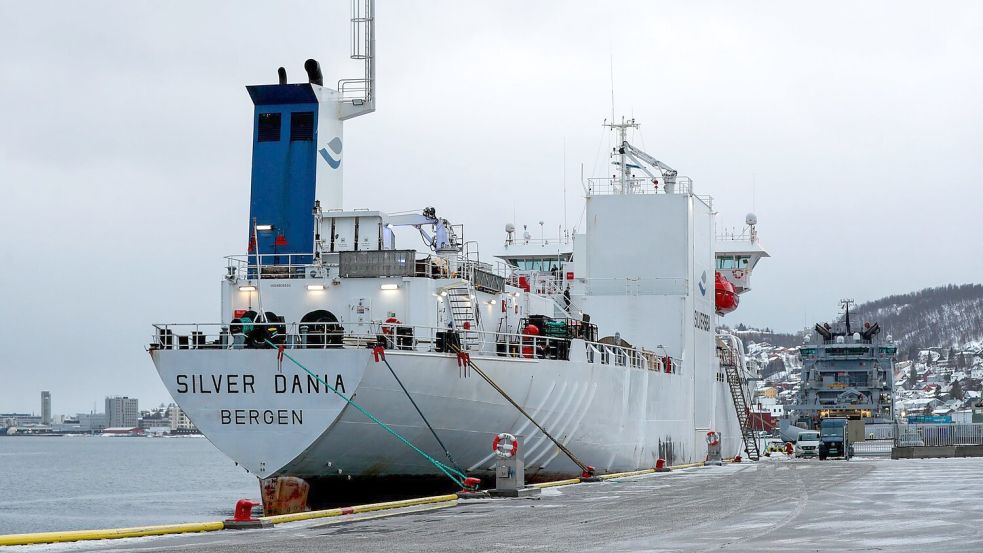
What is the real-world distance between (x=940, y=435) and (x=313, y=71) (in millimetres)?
34549

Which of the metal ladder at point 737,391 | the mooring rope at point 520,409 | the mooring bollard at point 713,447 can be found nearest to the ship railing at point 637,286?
the mooring bollard at point 713,447

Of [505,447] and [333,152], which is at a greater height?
[333,152]

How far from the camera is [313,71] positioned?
32.0 metres

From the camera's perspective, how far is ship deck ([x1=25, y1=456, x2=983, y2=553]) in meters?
13.8

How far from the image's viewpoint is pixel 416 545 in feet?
46.1

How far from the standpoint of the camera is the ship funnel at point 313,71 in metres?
31.9

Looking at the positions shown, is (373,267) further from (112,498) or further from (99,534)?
(112,498)

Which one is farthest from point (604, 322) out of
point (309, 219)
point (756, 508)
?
point (756, 508)

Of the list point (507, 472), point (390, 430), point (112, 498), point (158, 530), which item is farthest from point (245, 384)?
point (112, 498)

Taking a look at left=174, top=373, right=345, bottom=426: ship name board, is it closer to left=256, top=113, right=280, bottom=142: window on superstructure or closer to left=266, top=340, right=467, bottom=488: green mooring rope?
left=266, top=340, right=467, bottom=488: green mooring rope

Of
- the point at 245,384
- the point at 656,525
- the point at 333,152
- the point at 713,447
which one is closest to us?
the point at 656,525

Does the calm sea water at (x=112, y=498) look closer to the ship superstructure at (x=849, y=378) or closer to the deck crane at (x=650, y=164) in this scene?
the deck crane at (x=650, y=164)

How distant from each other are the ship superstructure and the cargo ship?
174 ft

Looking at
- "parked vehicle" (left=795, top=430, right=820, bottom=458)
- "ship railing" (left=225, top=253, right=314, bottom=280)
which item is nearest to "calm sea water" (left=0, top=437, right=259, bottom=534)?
"ship railing" (left=225, top=253, right=314, bottom=280)
